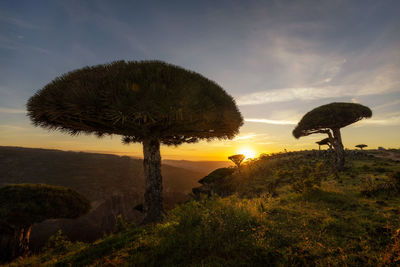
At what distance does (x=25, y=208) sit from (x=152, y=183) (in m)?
7.69

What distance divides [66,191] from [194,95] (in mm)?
11860

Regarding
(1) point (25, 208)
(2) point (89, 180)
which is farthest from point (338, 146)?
(2) point (89, 180)

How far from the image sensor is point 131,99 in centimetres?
671

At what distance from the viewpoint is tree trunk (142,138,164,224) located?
30.9 feet

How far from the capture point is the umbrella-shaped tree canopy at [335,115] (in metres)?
16.2

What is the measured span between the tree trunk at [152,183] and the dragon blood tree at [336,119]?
16.7m

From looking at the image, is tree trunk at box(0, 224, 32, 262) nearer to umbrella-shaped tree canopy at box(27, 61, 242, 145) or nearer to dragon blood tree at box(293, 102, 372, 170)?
umbrella-shaped tree canopy at box(27, 61, 242, 145)

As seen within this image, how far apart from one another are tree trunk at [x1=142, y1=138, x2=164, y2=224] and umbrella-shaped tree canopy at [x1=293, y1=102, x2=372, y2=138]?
16.7 meters

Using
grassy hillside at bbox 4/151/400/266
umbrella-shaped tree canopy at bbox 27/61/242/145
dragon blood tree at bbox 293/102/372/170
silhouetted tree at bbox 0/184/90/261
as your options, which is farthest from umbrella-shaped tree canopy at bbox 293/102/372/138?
silhouetted tree at bbox 0/184/90/261

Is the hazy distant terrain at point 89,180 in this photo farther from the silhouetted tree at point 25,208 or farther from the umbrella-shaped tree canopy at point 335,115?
the umbrella-shaped tree canopy at point 335,115

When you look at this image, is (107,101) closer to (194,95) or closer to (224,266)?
(194,95)

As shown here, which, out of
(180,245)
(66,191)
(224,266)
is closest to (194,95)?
(180,245)

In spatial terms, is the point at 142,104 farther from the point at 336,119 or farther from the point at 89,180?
the point at 89,180

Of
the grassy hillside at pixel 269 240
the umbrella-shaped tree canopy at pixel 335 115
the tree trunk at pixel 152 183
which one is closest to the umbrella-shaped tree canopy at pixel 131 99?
the tree trunk at pixel 152 183
